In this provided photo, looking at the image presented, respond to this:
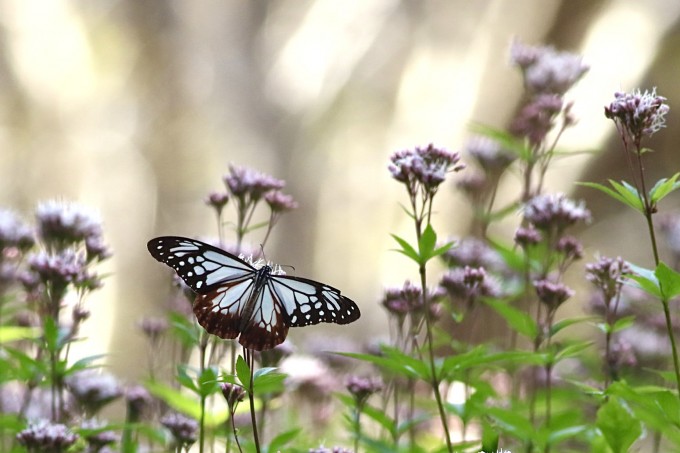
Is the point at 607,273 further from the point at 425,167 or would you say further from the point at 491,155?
the point at 491,155

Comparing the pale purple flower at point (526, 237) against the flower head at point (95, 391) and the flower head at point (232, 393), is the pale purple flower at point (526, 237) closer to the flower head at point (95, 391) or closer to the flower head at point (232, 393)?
the flower head at point (232, 393)

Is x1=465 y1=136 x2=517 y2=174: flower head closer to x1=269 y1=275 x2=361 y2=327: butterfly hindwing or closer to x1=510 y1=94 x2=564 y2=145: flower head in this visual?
x1=510 y1=94 x2=564 y2=145: flower head

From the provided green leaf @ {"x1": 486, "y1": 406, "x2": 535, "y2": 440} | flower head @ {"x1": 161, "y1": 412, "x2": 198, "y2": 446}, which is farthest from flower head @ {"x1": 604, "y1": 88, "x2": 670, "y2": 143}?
flower head @ {"x1": 161, "y1": 412, "x2": 198, "y2": 446}

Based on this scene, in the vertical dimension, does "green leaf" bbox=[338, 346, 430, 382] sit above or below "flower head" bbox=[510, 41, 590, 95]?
below

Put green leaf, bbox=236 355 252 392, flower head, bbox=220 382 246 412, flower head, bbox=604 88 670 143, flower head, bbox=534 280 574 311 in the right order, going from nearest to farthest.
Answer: green leaf, bbox=236 355 252 392 → flower head, bbox=220 382 246 412 → flower head, bbox=604 88 670 143 → flower head, bbox=534 280 574 311

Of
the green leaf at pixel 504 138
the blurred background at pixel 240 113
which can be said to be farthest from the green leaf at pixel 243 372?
the blurred background at pixel 240 113

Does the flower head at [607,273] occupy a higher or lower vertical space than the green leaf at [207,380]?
higher
